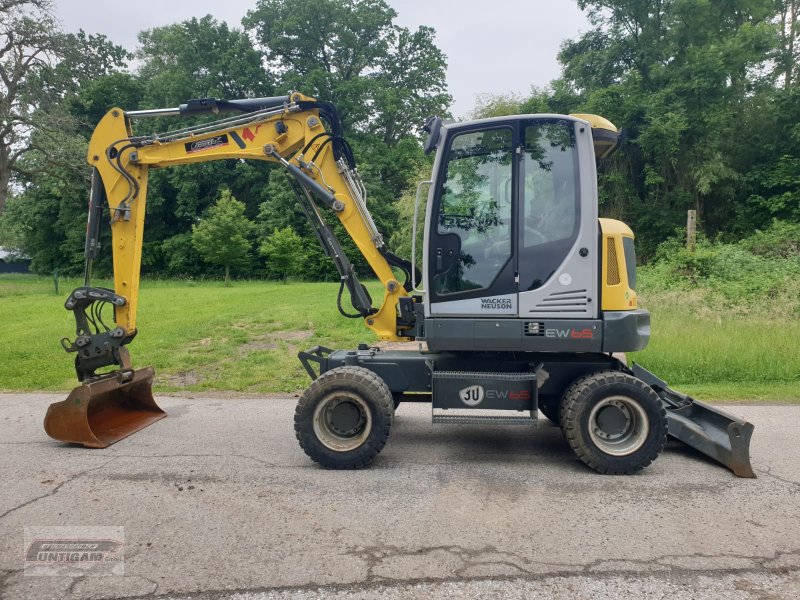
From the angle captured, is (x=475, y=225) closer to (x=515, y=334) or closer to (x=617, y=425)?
(x=515, y=334)

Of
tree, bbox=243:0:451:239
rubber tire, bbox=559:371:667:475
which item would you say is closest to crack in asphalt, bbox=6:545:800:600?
rubber tire, bbox=559:371:667:475

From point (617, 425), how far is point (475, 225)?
2.11 m

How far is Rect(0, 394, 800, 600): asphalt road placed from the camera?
2.94 m

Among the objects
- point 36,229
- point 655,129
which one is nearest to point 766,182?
point 655,129

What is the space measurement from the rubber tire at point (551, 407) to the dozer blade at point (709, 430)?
0.88 meters

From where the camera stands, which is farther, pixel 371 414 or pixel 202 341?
pixel 202 341

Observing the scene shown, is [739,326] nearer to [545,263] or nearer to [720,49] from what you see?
[545,263]

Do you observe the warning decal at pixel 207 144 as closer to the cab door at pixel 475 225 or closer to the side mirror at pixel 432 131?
the side mirror at pixel 432 131

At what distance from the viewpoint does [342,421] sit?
4.79 meters

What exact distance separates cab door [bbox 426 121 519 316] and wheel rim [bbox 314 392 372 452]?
42.8 inches

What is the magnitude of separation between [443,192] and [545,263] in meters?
1.09

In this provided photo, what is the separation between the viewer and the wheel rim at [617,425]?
180 inches

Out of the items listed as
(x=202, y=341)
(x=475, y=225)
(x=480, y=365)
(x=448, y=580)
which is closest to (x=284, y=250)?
(x=202, y=341)

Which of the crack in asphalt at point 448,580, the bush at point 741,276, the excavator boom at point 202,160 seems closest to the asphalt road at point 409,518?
the crack in asphalt at point 448,580
